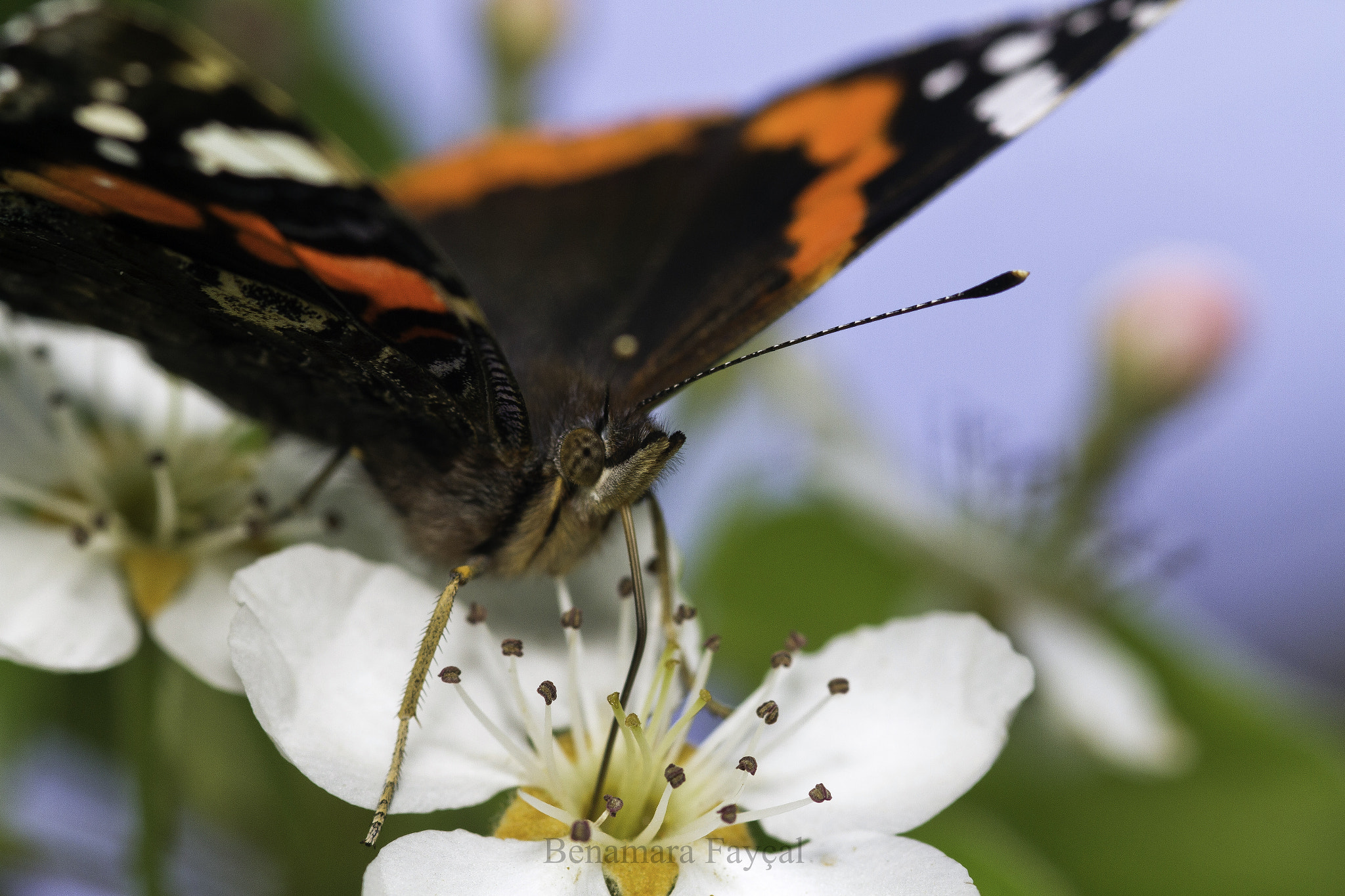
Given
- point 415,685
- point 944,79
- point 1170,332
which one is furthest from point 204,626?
point 1170,332

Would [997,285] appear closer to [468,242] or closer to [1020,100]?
[1020,100]

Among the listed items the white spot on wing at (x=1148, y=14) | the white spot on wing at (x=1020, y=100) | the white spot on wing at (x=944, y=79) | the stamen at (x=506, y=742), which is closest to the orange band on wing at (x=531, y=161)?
the white spot on wing at (x=944, y=79)

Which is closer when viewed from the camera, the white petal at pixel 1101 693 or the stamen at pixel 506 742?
the stamen at pixel 506 742

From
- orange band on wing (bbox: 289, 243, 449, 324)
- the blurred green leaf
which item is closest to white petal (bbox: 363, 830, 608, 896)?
orange band on wing (bbox: 289, 243, 449, 324)

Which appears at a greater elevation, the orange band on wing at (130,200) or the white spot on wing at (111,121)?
the white spot on wing at (111,121)

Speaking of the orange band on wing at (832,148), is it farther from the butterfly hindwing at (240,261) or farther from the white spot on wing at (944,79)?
the butterfly hindwing at (240,261)

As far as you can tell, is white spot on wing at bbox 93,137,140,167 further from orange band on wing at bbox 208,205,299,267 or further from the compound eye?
the compound eye
